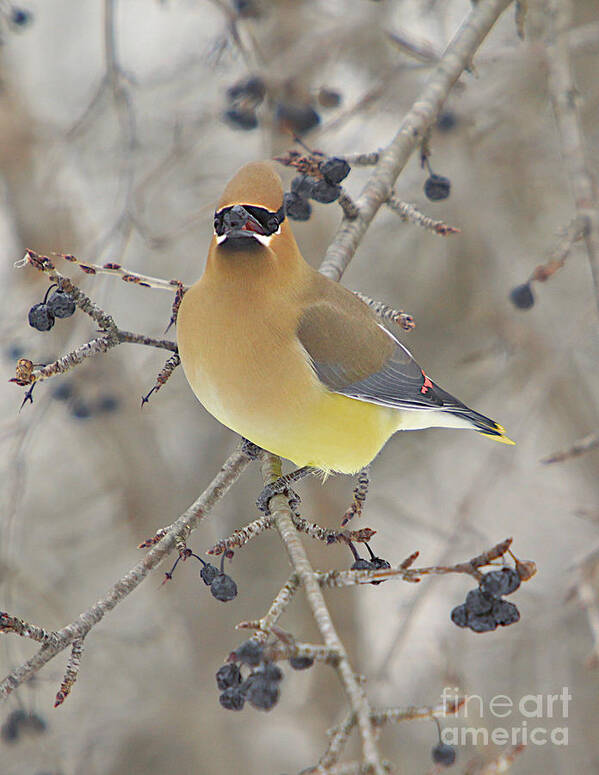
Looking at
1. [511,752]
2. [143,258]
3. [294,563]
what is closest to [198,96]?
[143,258]

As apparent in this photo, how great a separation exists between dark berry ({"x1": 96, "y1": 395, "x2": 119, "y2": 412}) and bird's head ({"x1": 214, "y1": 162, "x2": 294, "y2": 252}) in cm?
178

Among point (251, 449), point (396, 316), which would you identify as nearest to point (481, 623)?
point (251, 449)

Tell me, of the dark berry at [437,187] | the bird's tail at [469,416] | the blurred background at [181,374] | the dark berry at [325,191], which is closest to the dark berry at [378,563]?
the bird's tail at [469,416]

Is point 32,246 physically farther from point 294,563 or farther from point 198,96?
point 294,563

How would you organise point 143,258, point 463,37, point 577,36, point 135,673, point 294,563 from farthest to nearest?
1. point 143,258
2. point 135,673
3. point 577,36
4. point 463,37
5. point 294,563

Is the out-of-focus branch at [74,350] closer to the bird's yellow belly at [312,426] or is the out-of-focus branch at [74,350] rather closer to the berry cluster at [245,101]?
the bird's yellow belly at [312,426]

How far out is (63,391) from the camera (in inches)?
145

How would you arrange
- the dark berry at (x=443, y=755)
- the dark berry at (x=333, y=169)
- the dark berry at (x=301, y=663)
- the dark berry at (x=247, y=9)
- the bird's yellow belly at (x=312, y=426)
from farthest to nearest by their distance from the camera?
the dark berry at (x=247, y=9)
the dark berry at (x=333, y=169)
the bird's yellow belly at (x=312, y=426)
the dark berry at (x=443, y=755)
the dark berry at (x=301, y=663)

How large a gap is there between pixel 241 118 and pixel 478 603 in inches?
105

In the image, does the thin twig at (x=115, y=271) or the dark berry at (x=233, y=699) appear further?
the thin twig at (x=115, y=271)

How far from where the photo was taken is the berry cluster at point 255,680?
149 cm

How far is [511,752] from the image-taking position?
159 centimetres

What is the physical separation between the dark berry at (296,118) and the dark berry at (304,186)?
2.74 feet

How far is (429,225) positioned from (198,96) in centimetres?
310
